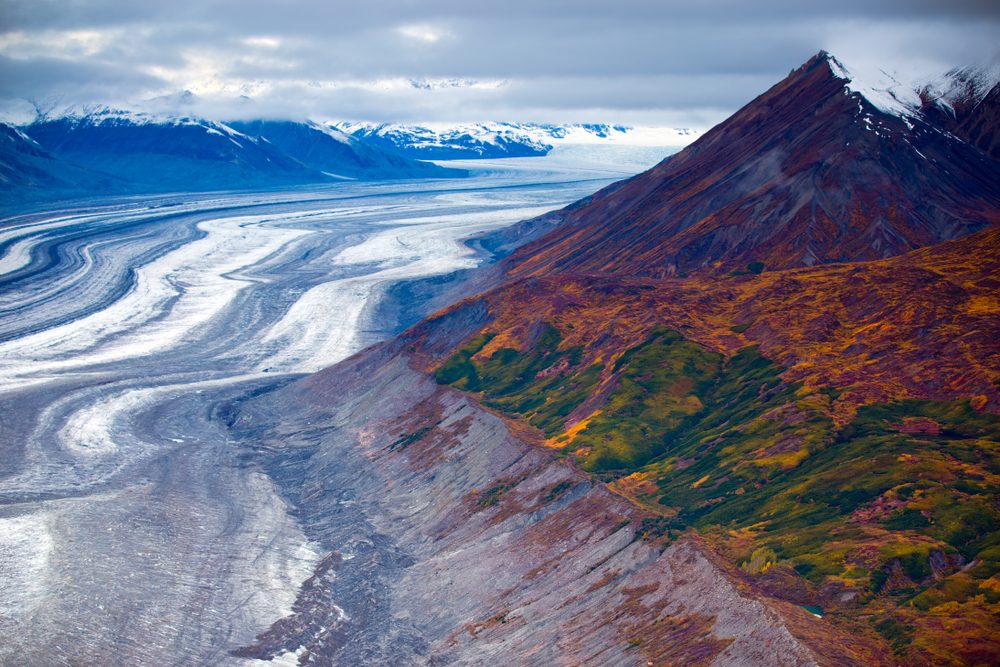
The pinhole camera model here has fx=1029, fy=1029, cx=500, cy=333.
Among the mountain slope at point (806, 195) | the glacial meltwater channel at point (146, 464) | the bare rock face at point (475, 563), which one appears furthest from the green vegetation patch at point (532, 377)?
the mountain slope at point (806, 195)

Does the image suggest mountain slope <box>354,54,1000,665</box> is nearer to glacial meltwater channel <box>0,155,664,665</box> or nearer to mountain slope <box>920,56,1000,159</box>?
mountain slope <box>920,56,1000,159</box>

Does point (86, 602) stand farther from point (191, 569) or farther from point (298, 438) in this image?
point (298, 438)

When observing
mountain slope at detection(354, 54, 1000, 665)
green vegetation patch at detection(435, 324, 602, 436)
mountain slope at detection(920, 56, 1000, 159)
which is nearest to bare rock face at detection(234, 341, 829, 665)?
mountain slope at detection(354, 54, 1000, 665)

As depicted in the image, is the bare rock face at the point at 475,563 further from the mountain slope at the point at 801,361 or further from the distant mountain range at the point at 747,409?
the mountain slope at the point at 801,361

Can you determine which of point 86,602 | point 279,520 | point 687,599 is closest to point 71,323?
point 279,520

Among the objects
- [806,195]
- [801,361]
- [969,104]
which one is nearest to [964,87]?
[969,104]

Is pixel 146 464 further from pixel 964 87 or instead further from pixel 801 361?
pixel 964 87

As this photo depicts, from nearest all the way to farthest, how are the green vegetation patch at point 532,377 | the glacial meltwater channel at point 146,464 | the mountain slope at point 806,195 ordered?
the glacial meltwater channel at point 146,464, the green vegetation patch at point 532,377, the mountain slope at point 806,195
